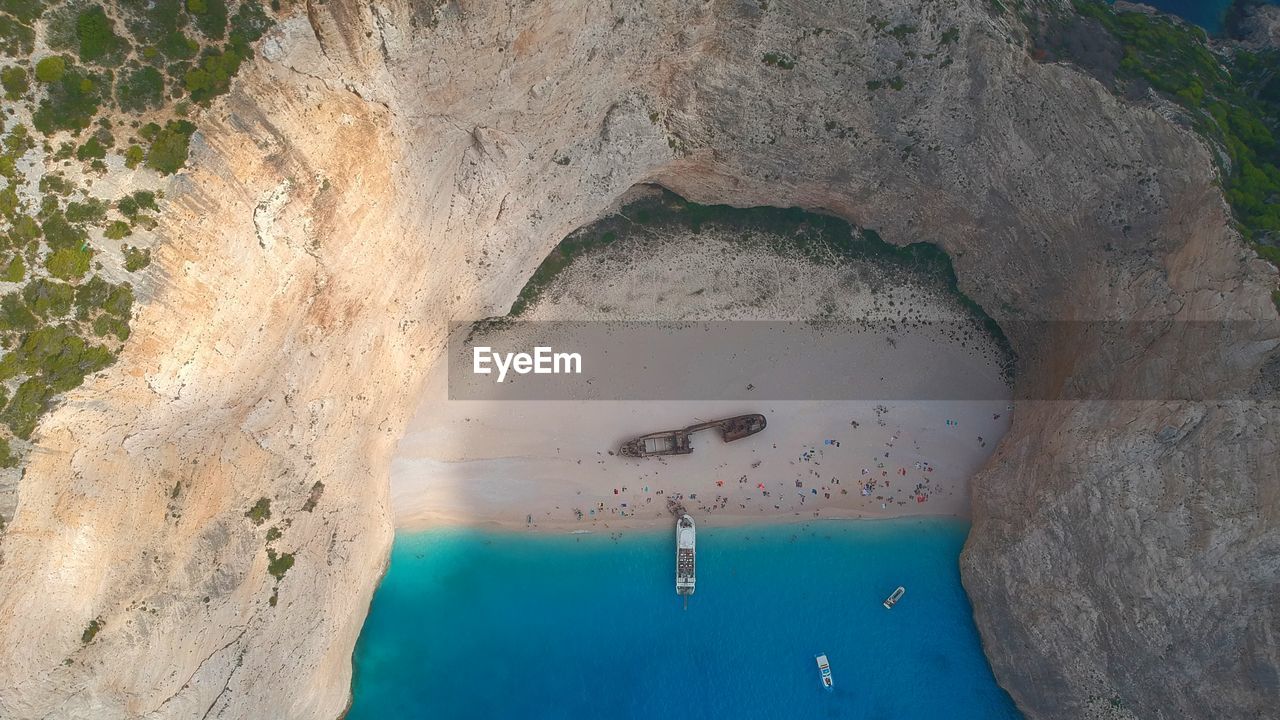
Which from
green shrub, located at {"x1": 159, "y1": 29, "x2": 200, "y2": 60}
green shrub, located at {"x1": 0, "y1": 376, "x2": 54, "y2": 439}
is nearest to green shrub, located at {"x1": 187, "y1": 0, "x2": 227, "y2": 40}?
green shrub, located at {"x1": 159, "y1": 29, "x2": 200, "y2": 60}

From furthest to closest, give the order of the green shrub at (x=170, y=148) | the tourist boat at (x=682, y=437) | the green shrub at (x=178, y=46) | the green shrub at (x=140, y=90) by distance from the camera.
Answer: the tourist boat at (x=682, y=437) → the green shrub at (x=178, y=46) → the green shrub at (x=170, y=148) → the green shrub at (x=140, y=90)

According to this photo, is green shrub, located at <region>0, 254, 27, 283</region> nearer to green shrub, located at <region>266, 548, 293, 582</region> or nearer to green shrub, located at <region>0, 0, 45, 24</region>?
green shrub, located at <region>0, 0, 45, 24</region>

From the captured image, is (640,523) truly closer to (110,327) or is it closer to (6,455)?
(110,327)

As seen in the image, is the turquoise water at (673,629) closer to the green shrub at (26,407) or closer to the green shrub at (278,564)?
the green shrub at (278,564)

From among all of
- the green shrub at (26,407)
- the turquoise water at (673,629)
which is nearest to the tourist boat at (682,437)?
the turquoise water at (673,629)

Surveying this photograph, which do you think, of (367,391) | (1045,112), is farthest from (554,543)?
(1045,112)

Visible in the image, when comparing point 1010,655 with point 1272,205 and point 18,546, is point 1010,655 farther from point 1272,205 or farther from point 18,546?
point 18,546
